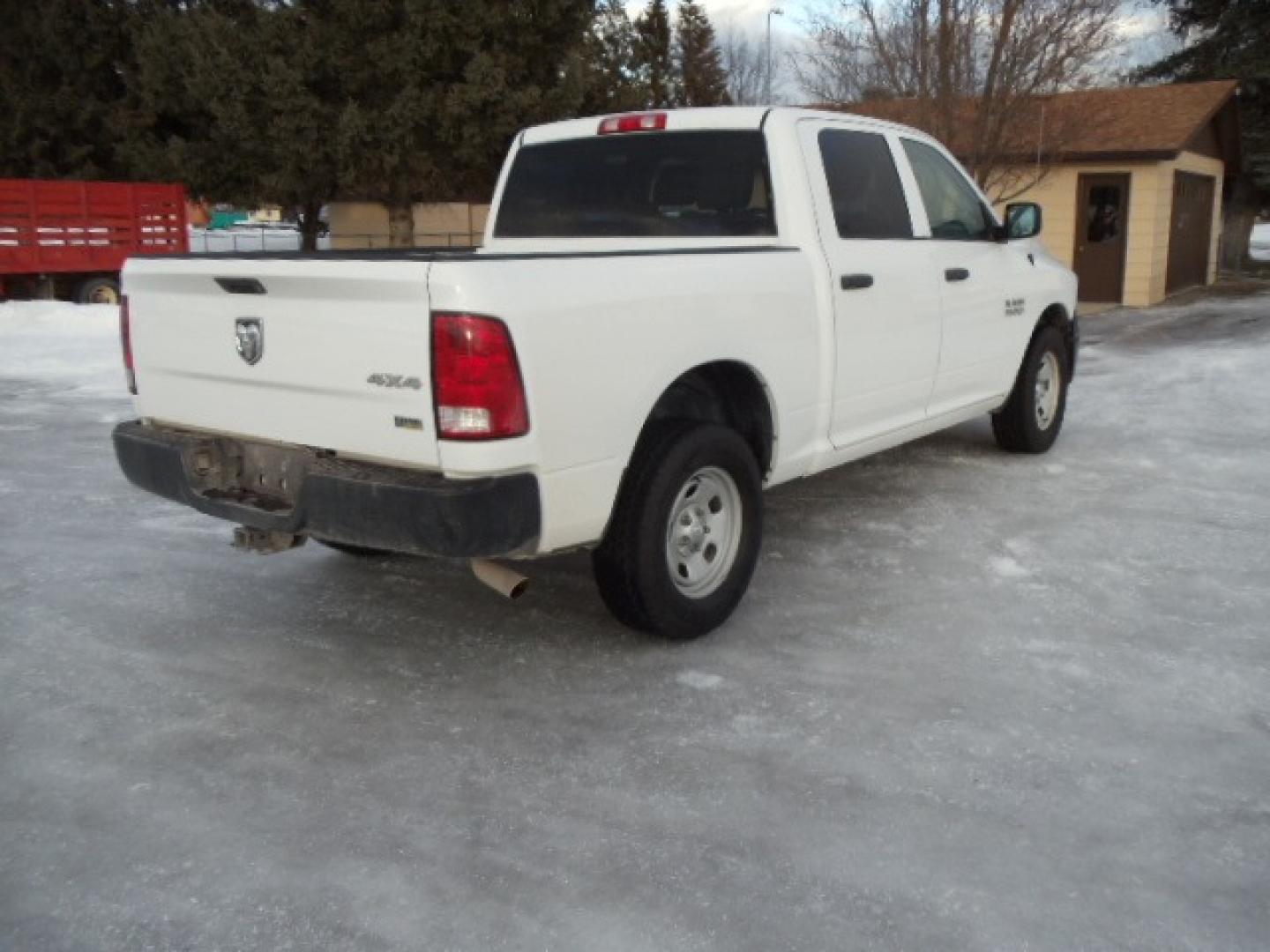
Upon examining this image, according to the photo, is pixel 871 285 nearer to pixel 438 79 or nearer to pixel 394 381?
pixel 394 381

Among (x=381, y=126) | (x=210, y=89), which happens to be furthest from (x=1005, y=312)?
(x=210, y=89)

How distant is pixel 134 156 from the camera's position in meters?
25.1

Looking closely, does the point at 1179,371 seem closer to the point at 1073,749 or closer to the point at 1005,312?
the point at 1005,312

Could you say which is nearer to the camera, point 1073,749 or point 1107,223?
point 1073,749

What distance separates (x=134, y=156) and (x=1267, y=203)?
87.7ft

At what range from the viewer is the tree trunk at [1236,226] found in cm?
2833

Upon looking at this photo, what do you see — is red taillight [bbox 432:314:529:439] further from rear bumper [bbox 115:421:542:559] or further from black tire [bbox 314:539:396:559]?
black tire [bbox 314:539:396:559]

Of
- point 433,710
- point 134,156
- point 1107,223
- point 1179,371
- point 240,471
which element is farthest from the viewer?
point 134,156

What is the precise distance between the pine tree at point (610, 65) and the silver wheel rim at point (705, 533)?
825 inches

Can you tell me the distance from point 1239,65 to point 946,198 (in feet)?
79.9

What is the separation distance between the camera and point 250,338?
12.5ft

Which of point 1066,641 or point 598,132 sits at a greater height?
point 598,132

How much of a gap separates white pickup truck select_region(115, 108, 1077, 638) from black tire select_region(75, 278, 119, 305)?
15.5 meters

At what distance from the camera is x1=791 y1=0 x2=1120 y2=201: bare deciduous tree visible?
1503 centimetres
